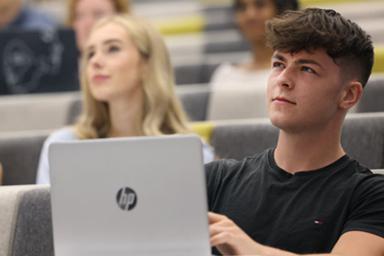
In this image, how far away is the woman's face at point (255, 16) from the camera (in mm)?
Result: 2443

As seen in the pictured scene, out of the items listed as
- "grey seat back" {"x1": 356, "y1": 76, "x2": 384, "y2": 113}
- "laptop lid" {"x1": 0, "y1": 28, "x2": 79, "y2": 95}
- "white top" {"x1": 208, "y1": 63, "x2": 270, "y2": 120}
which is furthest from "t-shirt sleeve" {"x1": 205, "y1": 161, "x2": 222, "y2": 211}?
"laptop lid" {"x1": 0, "y1": 28, "x2": 79, "y2": 95}

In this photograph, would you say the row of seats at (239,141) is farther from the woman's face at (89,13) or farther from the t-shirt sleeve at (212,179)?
the woman's face at (89,13)

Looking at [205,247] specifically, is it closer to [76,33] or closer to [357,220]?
[357,220]

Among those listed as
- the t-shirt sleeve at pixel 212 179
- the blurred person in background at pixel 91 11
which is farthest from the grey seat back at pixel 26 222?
the blurred person in background at pixel 91 11

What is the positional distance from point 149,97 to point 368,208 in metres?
0.98

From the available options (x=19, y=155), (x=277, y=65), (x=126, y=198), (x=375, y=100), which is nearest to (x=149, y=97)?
(x=19, y=155)

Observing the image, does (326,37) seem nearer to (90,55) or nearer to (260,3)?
(90,55)

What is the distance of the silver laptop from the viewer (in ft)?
3.82

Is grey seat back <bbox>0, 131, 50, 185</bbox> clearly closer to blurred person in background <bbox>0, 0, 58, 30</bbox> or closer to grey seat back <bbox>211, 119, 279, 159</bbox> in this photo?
grey seat back <bbox>211, 119, 279, 159</bbox>

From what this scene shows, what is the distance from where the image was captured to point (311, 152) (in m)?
1.31

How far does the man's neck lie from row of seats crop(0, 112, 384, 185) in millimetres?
302

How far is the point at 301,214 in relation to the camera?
4.18 feet

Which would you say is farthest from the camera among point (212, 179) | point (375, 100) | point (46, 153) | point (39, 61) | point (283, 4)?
point (39, 61)

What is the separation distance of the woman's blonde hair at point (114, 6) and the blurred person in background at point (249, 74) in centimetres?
35
